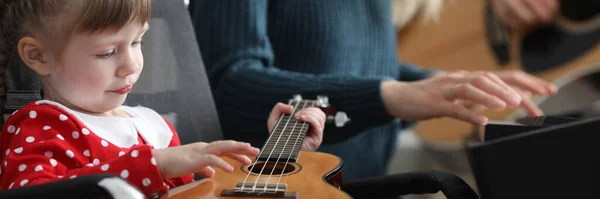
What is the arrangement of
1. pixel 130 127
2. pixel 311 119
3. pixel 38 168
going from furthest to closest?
pixel 311 119 < pixel 130 127 < pixel 38 168

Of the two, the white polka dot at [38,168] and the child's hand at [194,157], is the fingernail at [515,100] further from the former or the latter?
the white polka dot at [38,168]

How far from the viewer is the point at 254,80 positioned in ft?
3.10

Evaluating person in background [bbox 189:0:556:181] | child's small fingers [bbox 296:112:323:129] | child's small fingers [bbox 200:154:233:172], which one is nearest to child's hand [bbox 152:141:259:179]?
child's small fingers [bbox 200:154:233:172]

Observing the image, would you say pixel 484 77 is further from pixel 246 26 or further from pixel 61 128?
pixel 61 128

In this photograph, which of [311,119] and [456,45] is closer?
[311,119]

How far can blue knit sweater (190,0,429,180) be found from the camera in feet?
3.08

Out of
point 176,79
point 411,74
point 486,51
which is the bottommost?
point 486,51

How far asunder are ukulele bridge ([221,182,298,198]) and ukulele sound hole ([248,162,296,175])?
0.05 metres

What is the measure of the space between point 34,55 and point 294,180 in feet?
0.79

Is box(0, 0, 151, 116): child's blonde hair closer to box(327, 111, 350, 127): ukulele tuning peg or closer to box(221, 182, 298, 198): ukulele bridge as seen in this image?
box(221, 182, 298, 198): ukulele bridge

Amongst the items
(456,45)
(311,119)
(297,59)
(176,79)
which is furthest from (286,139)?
(456,45)

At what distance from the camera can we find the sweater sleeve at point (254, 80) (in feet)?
3.06

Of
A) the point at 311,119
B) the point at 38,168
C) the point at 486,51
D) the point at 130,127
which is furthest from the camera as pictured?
the point at 486,51

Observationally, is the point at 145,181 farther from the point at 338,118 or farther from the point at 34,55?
the point at 338,118
